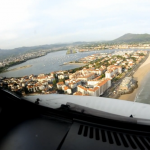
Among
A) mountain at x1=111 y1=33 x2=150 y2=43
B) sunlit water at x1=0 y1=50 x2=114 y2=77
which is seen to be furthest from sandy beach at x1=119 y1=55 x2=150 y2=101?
sunlit water at x1=0 y1=50 x2=114 y2=77

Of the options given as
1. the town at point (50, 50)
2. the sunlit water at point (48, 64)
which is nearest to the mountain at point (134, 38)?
the town at point (50, 50)

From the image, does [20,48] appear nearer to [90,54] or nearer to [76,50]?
[76,50]

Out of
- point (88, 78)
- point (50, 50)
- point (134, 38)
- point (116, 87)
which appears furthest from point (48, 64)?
point (134, 38)

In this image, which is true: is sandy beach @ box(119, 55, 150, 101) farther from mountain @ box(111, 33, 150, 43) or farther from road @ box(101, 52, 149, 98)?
mountain @ box(111, 33, 150, 43)

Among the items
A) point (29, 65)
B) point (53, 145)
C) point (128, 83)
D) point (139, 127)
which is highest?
point (29, 65)

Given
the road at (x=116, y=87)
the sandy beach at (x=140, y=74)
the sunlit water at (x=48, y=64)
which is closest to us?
the sandy beach at (x=140, y=74)

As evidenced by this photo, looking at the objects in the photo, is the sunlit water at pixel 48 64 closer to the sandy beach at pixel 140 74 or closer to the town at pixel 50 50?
the town at pixel 50 50

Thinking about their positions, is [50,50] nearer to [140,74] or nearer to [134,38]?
[134,38]

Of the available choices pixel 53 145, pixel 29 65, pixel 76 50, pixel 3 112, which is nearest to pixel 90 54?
pixel 76 50
